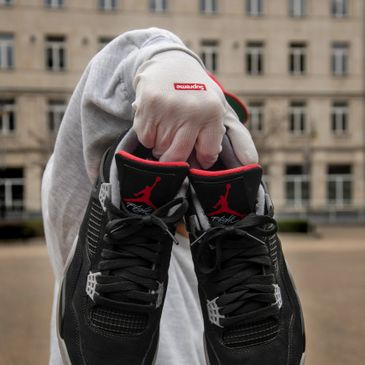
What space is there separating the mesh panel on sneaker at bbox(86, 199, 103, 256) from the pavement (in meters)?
3.15

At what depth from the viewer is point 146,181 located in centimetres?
78

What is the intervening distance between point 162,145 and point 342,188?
23241mm

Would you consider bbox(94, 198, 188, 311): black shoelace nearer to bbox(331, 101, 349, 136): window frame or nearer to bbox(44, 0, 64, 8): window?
bbox(44, 0, 64, 8): window

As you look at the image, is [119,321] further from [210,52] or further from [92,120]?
[210,52]

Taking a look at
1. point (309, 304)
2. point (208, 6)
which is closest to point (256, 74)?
point (208, 6)

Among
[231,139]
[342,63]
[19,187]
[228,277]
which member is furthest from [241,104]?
[342,63]

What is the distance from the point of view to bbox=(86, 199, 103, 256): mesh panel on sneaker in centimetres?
86

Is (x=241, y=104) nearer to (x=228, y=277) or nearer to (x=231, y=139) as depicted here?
(x=231, y=139)

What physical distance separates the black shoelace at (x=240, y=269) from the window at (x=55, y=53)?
73.1ft

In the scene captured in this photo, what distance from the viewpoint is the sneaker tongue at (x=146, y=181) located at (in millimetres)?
763

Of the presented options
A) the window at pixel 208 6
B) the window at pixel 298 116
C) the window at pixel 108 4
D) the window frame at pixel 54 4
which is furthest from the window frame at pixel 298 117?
the window frame at pixel 54 4

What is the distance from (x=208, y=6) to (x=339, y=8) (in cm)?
587

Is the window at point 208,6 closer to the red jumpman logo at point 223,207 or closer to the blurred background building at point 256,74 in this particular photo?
the blurred background building at point 256,74

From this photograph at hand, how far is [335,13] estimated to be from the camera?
23.3 metres
